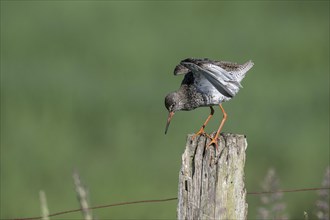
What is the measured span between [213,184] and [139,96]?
932 cm

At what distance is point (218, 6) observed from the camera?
68.1ft

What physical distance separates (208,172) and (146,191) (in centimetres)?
652

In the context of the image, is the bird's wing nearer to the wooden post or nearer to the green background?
the wooden post

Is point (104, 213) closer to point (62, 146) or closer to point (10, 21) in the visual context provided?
point (62, 146)

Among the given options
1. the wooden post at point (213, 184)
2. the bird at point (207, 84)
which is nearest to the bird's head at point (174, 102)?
the bird at point (207, 84)

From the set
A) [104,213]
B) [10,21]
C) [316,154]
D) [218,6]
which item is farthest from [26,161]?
[218,6]

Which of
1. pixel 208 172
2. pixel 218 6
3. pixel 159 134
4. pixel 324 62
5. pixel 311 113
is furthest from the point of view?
pixel 218 6

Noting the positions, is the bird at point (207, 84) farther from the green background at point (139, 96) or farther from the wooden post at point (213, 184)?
the green background at point (139, 96)

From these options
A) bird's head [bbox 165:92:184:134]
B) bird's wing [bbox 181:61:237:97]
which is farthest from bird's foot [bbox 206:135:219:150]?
bird's head [bbox 165:92:184:134]

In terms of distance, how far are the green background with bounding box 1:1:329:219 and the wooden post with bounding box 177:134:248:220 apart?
5.32m

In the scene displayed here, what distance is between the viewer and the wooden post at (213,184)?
614cm

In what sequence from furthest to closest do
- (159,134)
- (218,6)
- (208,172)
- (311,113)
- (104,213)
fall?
(218,6) → (311,113) → (159,134) → (104,213) → (208,172)

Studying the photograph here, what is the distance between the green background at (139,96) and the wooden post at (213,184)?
5.32 metres

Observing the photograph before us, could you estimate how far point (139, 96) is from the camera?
50.6 feet
